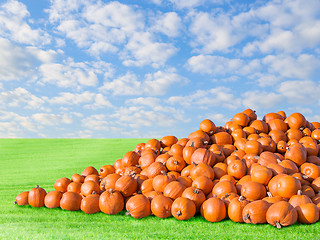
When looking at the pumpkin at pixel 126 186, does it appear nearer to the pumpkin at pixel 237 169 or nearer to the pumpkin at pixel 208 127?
the pumpkin at pixel 237 169

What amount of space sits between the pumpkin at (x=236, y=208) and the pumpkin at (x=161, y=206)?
998 mm

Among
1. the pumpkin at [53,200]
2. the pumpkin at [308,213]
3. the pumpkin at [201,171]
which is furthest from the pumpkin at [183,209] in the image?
the pumpkin at [53,200]

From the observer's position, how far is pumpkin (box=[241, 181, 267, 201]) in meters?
4.82

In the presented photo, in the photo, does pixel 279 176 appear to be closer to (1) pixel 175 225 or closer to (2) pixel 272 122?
(1) pixel 175 225

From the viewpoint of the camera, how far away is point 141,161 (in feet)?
21.2

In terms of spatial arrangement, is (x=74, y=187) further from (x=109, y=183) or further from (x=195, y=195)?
(x=195, y=195)

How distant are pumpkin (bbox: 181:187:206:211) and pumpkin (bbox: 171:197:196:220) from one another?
0.53 ft

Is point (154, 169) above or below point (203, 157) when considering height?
below

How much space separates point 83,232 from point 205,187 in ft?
7.19

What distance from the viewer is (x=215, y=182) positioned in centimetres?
538

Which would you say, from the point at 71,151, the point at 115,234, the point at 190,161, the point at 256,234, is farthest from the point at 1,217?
the point at 71,151

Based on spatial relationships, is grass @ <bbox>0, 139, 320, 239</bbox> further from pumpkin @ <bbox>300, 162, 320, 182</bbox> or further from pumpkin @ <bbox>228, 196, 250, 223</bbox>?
pumpkin @ <bbox>300, 162, 320, 182</bbox>

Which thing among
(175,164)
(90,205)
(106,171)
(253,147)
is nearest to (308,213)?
(253,147)

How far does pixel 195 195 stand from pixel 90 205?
6.52ft
